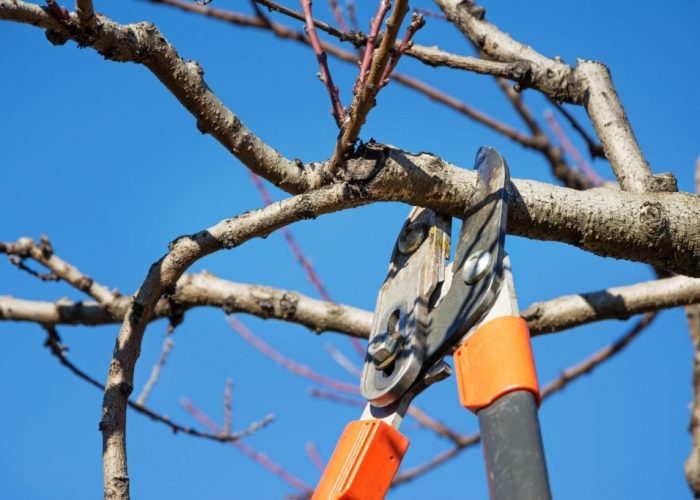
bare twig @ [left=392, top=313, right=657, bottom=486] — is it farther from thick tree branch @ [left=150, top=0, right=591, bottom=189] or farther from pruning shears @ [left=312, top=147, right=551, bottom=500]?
pruning shears @ [left=312, top=147, right=551, bottom=500]

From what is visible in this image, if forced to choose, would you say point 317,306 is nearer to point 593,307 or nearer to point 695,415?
point 593,307

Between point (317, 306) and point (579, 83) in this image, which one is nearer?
point (579, 83)

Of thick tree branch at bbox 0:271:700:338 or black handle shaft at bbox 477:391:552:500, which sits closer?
black handle shaft at bbox 477:391:552:500

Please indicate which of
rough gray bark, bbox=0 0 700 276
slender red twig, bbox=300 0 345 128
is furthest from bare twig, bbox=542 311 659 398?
slender red twig, bbox=300 0 345 128

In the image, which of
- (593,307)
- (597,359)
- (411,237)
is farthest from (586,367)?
(411,237)

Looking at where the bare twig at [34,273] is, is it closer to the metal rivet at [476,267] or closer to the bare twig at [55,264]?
the bare twig at [55,264]

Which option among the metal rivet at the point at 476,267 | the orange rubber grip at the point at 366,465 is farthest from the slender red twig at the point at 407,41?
the orange rubber grip at the point at 366,465

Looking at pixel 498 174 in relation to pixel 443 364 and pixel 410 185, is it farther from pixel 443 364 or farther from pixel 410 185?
pixel 443 364

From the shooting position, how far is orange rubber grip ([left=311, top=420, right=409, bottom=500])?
1.29 metres

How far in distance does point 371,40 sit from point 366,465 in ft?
2.12

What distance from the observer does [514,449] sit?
3.68 feet

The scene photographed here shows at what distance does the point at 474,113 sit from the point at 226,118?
1755 mm

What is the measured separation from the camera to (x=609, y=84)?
210cm

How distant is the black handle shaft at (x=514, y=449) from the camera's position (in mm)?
1084
